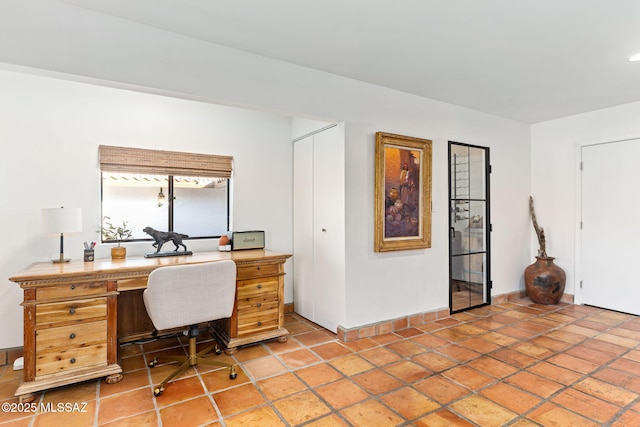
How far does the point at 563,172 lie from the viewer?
4.53 m

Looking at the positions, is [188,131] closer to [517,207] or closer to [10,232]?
[10,232]

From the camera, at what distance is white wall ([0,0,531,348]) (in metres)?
2.15

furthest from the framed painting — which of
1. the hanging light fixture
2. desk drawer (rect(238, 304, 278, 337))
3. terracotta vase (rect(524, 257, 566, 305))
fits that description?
the hanging light fixture

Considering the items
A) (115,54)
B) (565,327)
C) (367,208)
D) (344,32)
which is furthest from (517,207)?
(115,54)

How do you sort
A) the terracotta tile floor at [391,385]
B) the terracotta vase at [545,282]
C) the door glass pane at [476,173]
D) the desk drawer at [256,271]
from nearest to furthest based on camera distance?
the terracotta tile floor at [391,385] < the desk drawer at [256,271] < the door glass pane at [476,173] < the terracotta vase at [545,282]

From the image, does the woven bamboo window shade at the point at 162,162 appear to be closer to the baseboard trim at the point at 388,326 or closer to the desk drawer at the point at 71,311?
the desk drawer at the point at 71,311

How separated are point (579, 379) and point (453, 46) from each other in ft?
8.80

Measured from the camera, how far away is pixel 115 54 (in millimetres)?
2197

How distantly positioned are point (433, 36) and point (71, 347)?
342 centimetres

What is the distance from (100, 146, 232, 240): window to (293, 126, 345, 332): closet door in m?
0.87

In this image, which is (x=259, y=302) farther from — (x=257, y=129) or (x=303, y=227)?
(x=257, y=129)

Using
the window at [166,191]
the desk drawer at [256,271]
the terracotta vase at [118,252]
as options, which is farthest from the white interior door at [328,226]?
the terracotta vase at [118,252]

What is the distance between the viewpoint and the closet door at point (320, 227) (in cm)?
327

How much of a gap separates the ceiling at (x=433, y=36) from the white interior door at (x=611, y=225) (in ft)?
3.20
